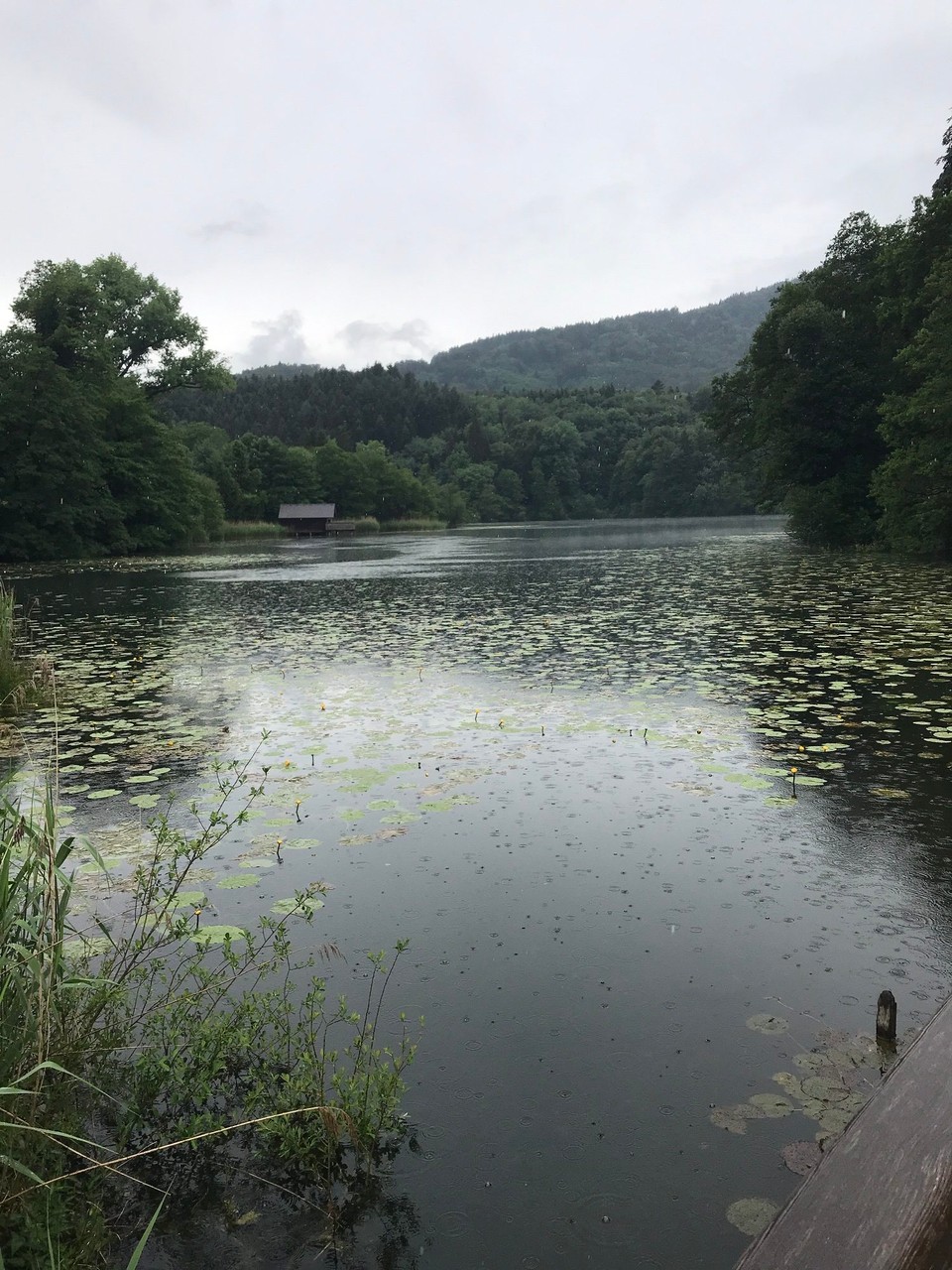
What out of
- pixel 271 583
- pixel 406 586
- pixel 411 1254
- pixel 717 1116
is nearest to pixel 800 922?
pixel 717 1116

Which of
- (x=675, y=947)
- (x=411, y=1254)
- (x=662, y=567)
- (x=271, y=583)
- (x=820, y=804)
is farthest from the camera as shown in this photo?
(x=662, y=567)

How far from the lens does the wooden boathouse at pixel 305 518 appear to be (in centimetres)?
7456

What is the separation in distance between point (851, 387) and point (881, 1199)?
3150cm

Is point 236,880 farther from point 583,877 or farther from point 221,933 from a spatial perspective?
point 583,877

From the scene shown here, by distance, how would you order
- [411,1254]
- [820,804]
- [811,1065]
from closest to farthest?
[411,1254] → [811,1065] → [820,804]

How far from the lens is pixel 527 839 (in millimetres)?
5051

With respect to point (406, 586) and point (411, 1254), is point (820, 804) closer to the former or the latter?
point (411, 1254)

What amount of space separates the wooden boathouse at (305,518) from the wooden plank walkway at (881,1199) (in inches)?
2911

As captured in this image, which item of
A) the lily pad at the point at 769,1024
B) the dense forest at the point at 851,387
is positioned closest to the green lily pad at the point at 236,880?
the lily pad at the point at 769,1024

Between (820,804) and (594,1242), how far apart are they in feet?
12.1

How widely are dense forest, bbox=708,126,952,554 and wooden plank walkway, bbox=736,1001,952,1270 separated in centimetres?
2259

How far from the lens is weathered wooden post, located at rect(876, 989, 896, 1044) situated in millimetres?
2811

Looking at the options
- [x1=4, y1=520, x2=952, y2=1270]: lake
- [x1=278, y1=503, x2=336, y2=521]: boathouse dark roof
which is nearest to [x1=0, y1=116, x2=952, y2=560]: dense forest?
[x1=278, y1=503, x2=336, y2=521]: boathouse dark roof

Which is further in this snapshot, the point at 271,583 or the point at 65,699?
the point at 271,583
